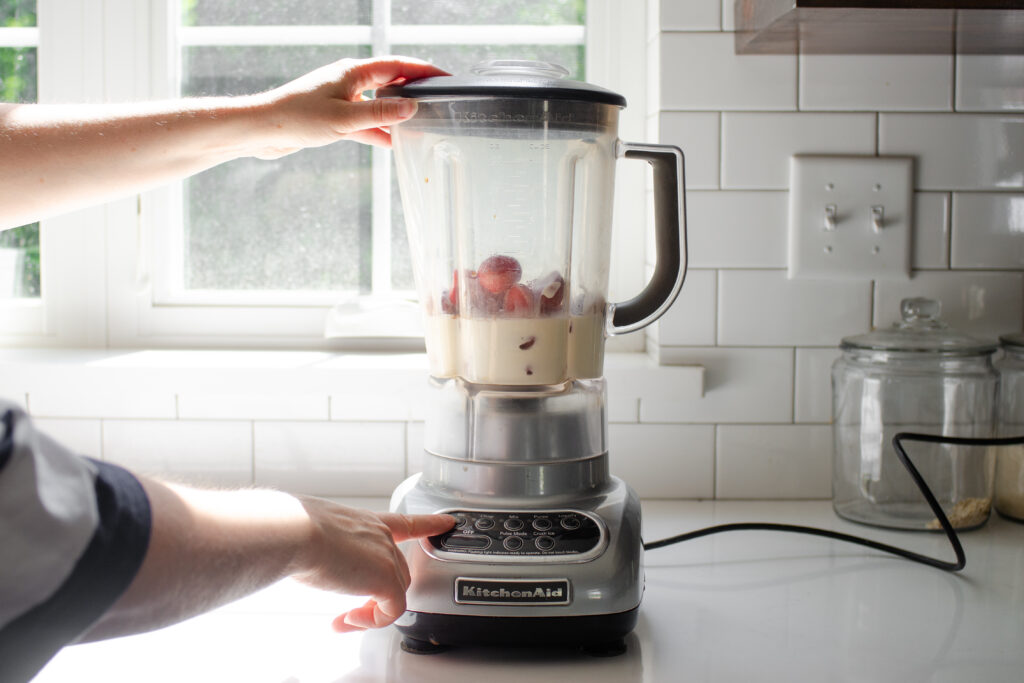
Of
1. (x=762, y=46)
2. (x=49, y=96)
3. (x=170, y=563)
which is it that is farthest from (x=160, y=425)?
(x=762, y=46)

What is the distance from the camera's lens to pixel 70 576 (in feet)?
1.21

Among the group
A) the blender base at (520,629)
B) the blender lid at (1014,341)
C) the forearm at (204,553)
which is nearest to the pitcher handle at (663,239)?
the blender base at (520,629)

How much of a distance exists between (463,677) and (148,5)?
91 cm

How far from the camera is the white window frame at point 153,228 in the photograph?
1.10 m

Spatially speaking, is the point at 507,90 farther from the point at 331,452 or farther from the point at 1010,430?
the point at 1010,430

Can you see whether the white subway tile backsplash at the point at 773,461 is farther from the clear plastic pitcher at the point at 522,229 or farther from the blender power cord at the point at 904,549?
the clear plastic pitcher at the point at 522,229

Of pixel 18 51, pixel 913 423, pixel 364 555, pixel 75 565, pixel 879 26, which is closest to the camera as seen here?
pixel 75 565

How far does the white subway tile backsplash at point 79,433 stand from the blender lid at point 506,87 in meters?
0.61

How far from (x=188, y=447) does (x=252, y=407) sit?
0.09 meters

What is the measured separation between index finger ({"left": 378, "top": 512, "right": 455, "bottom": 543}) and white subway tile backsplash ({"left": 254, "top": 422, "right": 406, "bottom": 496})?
0.43 meters

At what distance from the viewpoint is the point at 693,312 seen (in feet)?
3.33

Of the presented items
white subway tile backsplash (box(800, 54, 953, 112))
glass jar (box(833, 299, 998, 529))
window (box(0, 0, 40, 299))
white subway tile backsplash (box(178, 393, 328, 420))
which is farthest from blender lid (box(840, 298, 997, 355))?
window (box(0, 0, 40, 299))

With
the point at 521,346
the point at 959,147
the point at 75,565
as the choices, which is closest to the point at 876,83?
the point at 959,147

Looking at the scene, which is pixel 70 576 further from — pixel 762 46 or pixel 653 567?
pixel 762 46
